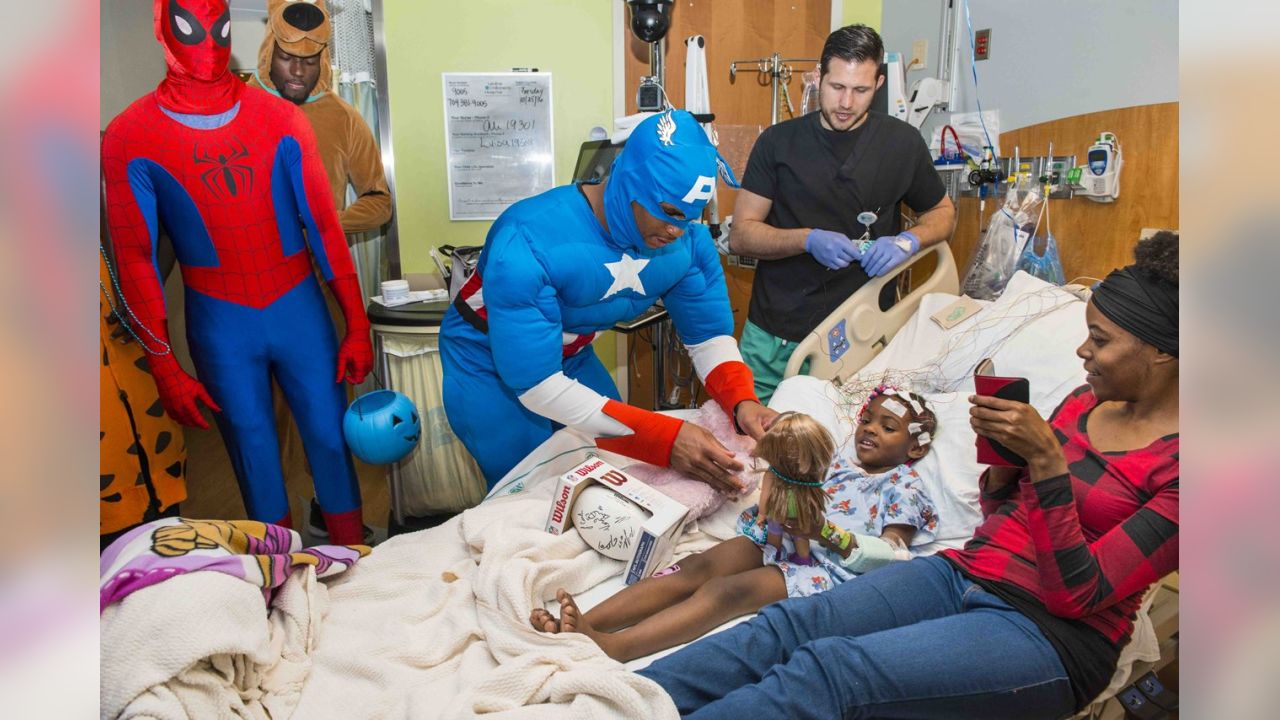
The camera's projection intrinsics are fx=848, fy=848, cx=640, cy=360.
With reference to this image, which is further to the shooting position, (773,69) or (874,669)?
(773,69)

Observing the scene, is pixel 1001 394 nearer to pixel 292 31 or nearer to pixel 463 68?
pixel 292 31

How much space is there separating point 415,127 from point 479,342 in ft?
5.54

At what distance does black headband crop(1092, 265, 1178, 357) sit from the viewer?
3.74ft

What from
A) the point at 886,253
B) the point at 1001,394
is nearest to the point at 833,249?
the point at 886,253

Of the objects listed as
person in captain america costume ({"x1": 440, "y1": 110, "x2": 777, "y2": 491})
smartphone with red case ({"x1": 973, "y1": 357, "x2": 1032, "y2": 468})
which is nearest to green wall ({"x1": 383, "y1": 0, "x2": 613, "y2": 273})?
person in captain america costume ({"x1": 440, "y1": 110, "x2": 777, "y2": 491})

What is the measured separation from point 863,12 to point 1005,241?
5.66 feet

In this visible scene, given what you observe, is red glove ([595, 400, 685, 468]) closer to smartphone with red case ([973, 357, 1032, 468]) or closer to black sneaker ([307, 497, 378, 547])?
smartphone with red case ([973, 357, 1032, 468])

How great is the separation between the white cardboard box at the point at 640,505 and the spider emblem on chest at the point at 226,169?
134 cm

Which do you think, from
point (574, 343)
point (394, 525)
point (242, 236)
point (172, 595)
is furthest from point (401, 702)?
point (394, 525)

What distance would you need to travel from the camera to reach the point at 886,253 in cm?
254

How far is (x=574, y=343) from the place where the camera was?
7.12ft

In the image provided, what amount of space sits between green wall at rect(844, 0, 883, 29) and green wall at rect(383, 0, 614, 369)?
112 cm

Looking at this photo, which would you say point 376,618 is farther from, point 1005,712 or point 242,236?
point 242,236

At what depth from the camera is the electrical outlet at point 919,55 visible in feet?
11.0
